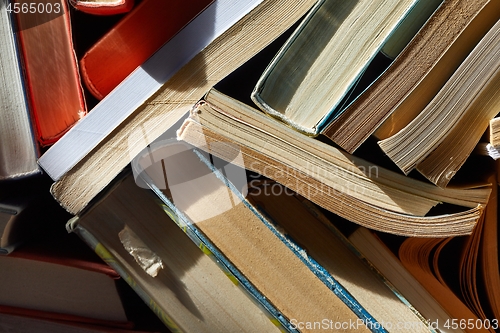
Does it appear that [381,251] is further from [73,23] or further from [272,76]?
[73,23]

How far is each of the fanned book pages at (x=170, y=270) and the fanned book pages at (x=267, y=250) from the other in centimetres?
5

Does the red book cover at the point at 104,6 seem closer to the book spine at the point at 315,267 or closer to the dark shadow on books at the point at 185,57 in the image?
the dark shadow on books at the point at 185,57

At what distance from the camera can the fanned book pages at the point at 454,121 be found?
53 cm

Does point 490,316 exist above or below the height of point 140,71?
below

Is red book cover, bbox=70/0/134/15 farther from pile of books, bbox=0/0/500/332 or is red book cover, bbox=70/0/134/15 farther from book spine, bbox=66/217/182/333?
book spine, bbox=66/217/182/333

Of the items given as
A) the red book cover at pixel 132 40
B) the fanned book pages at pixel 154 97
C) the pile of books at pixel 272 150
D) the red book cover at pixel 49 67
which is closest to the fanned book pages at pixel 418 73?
the pile of books at pixel 272 150

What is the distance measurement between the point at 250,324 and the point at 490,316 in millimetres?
388

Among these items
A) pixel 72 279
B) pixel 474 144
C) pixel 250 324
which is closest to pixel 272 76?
pixel 474 144

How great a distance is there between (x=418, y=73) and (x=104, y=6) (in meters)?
0.38

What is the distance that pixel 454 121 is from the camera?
554 millimetres

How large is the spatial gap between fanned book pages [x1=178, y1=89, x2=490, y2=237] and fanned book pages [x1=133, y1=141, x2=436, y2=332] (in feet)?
0.25

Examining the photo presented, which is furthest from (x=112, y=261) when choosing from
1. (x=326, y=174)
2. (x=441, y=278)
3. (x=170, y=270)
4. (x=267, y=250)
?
(x=441, y=278)

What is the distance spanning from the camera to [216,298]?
702 mm

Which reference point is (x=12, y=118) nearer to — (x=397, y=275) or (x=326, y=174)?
(x=326, y=174)
